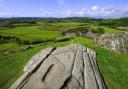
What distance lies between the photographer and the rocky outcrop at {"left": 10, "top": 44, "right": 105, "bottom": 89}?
11.5 m

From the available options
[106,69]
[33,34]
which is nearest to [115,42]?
[106,69]

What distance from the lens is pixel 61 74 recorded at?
12555 mm

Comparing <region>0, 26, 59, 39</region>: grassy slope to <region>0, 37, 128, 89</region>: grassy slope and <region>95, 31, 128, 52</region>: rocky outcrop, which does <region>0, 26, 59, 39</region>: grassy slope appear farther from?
<region>0, 37, 128, 89</region>: grassy slope

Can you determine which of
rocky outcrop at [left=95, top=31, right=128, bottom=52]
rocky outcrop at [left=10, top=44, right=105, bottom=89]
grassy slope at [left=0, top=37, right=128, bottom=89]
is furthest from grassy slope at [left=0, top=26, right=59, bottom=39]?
rocky outcrop at [left=10, top=44, right=105, bottom=89]

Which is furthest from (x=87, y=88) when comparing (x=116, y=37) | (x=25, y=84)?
(x=116, y=37)

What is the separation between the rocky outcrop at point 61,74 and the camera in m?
11.5

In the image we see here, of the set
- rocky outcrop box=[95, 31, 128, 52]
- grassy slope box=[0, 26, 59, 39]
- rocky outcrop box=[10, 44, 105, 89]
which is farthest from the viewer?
grassy slope box=[0, 26, 59, 39]

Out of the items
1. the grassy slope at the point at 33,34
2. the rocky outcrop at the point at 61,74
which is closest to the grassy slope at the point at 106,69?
the rocky outcrop at the point at 61,74

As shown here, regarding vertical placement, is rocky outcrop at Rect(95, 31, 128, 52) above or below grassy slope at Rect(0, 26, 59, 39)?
above

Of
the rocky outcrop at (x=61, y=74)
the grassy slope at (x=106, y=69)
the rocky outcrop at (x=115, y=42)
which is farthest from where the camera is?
the rocky outcrop at (x=115, y=42)

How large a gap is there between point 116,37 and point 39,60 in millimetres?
9988

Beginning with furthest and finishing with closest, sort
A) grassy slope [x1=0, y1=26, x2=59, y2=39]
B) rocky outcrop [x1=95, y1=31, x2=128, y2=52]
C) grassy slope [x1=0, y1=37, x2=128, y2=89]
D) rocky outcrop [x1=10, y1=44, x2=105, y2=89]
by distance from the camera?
grassy slope [x1=0, y1=26, x2=59, y2=39] < rocky outcrop [x1=95, y1=31, x2=128, y2=52] < grassy slope [x1=0, y1=37, x2=128, y2=89] < rocky outcrop [x1=10, y1=44, x2=105, y2=89]

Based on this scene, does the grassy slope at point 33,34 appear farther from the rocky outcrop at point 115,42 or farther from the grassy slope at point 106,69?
the grassy slope at point 106,69

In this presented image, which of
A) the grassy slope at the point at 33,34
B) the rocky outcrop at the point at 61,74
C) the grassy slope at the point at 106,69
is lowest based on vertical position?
the grassy slope at the point at 33,34
